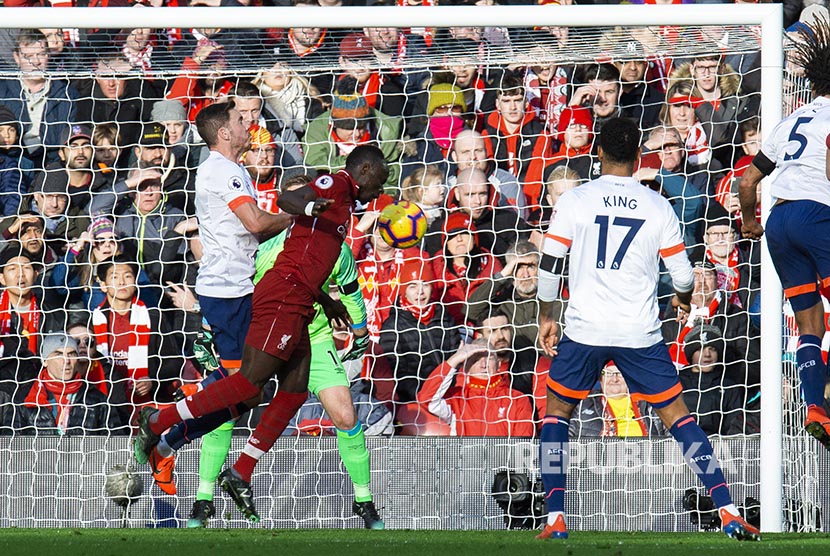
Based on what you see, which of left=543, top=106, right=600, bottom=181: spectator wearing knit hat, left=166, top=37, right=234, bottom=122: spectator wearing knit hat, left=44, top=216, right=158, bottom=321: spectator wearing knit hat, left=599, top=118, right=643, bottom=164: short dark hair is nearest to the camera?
left=599, top=118, right=643, bottom=164: short dark hair

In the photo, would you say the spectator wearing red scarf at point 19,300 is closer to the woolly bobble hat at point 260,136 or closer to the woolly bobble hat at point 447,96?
the woolly bobble hat at point 260,136

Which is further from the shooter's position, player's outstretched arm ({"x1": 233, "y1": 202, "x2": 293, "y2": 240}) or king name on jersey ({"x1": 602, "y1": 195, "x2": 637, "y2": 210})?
player's outstretched arm ({"x1": 233, "y1": 202, "x2": 293, "y2": 240})

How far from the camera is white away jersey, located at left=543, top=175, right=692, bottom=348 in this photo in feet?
15.4

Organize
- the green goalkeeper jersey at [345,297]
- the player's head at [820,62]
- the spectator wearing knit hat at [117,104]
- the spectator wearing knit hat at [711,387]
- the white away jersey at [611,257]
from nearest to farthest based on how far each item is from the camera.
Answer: the white away jersey at [611,257], the player's head at [820,62], the green goalkeeper jersey at [345,297], the spectator wearing knit hat at [711,387], the spectator wearing knit hat at [117,104]

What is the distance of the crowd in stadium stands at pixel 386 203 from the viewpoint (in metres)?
7.30

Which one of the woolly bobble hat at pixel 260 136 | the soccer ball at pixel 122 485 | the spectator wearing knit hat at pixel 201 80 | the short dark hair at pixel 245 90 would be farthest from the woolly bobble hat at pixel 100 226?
the soccer ball at pixel 122 485

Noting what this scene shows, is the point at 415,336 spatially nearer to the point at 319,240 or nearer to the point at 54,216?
the point at 319,240

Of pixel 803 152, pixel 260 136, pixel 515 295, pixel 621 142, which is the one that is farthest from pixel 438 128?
pixel 621 142

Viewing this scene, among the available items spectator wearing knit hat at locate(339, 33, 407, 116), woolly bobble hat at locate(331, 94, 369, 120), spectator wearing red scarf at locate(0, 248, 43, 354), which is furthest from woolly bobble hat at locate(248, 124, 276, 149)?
spectator wearing red scarf at locate(0, 248, 43, 354)

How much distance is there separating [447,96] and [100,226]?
2.54 meters

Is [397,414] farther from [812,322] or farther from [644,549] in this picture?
[644,549]

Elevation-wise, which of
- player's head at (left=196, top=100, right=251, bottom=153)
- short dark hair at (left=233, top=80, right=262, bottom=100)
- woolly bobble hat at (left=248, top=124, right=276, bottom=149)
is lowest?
player's head at (left=196, top=100, right=251, bottom=153)

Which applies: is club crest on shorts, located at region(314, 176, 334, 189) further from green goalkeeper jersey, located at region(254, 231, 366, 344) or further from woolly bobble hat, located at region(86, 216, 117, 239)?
woolly bobble hat, located at region(86, 216, 117, 239)

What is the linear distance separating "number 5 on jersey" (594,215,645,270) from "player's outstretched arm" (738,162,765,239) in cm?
88
